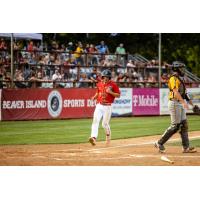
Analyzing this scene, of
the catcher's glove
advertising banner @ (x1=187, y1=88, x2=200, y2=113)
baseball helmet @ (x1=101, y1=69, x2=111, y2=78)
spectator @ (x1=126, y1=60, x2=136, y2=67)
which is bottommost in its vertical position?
the catcher's glove

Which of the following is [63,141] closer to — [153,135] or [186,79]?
[153,135]

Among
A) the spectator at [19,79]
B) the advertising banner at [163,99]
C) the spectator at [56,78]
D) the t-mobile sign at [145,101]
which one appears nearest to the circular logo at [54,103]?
the spectator at [56,78]

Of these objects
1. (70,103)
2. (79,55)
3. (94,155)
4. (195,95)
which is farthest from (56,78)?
(94,155)

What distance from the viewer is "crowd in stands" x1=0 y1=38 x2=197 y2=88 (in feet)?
48.2

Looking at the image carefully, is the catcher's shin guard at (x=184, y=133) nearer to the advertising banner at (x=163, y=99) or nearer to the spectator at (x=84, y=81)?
the advertising banner at (x=163, y=99)

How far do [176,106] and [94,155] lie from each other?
6.39ft

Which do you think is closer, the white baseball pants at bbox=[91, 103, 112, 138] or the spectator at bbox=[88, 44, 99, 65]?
the white baseball pants at bbox=[91, 103, 112, 138]

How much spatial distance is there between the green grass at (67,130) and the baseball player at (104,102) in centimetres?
18

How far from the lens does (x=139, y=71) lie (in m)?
16.1

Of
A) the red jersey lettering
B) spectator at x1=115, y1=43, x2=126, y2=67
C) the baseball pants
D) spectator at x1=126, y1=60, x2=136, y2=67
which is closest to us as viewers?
the baseball pants

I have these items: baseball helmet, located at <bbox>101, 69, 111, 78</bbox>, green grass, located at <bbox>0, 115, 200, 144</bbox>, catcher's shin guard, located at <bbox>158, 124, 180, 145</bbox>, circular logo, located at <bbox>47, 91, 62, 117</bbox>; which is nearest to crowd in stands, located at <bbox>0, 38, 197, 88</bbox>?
baseball helmet, located at <bbox>101, 69, 111, 78</bbox>

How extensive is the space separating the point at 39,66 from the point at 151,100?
326 centimetres

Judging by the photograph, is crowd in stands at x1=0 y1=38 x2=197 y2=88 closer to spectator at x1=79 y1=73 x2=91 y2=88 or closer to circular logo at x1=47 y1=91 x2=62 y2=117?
spectator at x1=79 y1=73 x2=91 y2=88

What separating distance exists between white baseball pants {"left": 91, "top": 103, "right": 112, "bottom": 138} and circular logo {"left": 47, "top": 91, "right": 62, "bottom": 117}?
9.39 feet
